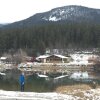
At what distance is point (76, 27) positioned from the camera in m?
196

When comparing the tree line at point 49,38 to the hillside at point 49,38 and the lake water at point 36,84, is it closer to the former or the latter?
the hillside at point 49,38

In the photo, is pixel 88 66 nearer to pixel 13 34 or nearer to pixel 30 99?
pixel 13 34

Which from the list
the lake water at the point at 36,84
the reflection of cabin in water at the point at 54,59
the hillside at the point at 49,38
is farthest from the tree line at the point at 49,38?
the lake water at the point at 36,84

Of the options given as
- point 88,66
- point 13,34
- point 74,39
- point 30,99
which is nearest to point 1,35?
point 13,34

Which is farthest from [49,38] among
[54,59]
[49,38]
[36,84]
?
[36,84]

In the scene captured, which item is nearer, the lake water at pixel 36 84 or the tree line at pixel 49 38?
the lake water at pixel 36 84

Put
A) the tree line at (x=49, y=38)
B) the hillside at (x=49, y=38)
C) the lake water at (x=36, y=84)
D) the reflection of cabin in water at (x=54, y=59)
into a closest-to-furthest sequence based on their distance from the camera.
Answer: the lake water at (x=36, y=84), the reflection of cabin in water at (x=54, y=59), the tree line at (x=49, y=38), the hillside at (x=49, y=38)

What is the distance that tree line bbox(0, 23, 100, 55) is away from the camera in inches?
7077

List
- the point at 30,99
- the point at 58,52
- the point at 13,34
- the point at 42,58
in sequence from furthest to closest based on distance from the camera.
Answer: the point at 13,34, the point at 58,52, the point at 42,58, the point at 30,99

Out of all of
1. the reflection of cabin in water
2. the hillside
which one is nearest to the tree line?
the hillside

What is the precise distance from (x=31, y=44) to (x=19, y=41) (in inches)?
244

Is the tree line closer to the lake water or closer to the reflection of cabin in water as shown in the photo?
the reflection of cabin in water

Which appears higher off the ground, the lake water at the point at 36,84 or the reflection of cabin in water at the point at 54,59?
the reflection of cabin in water at the point at 54,59

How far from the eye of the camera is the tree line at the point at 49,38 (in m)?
180
